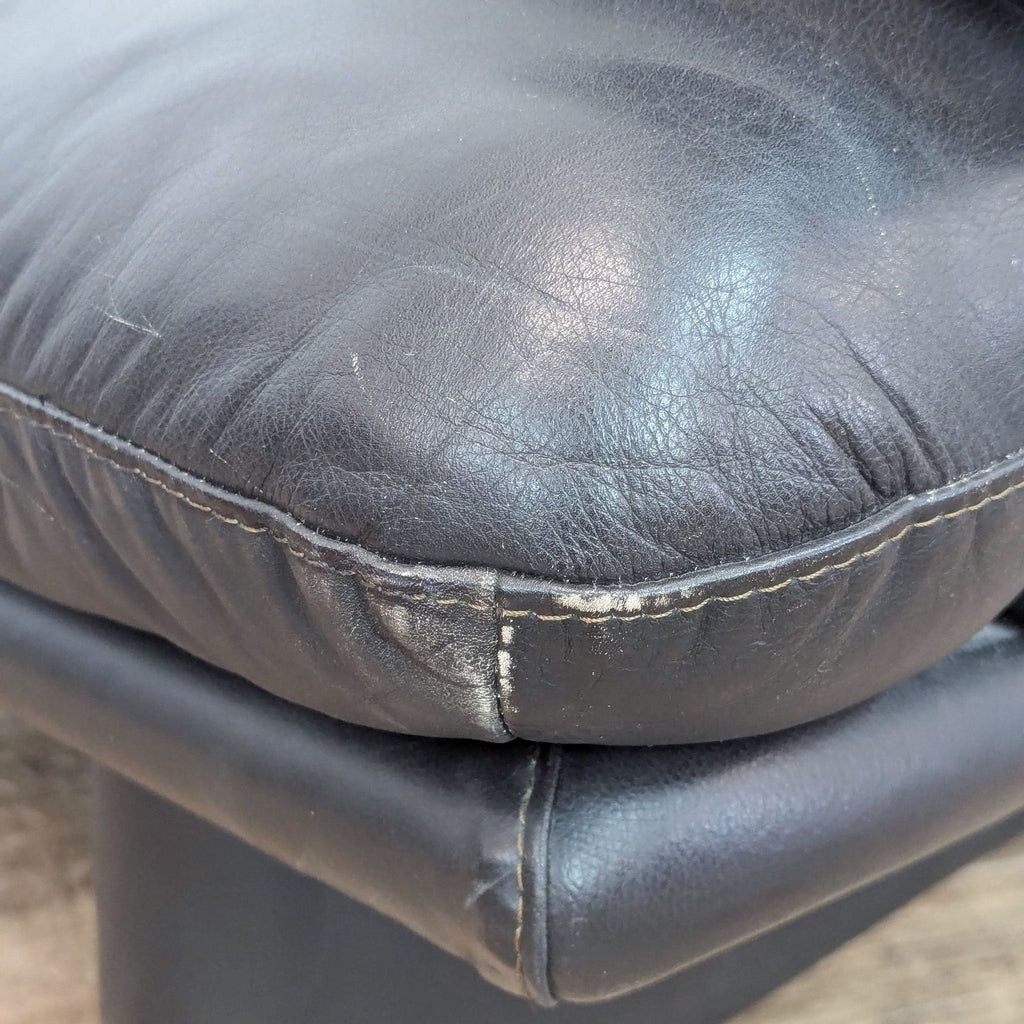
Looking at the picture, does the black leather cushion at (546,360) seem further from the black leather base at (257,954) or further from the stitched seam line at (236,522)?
the black leather base at (257,954)

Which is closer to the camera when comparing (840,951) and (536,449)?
(536,449)

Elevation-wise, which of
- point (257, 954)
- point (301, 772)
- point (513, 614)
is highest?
point (513, 614)

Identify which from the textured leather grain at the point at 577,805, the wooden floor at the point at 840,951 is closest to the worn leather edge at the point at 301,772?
the textured leather grain at the point at 577,805

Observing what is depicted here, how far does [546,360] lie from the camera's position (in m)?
0.31

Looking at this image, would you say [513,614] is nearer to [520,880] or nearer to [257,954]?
[520,880]

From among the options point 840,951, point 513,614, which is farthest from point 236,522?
point 840,951

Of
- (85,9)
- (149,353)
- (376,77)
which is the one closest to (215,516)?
(149,353)

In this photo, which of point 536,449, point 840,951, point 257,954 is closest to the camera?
point 536,449

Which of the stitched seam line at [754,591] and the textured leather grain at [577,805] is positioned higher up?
the stitched seam line at [754,591]

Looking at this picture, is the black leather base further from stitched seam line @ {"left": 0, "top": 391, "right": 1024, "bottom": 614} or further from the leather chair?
stitched seam line @ {"left": 0, "top": 391, "right": 1024, "bottom": 614}

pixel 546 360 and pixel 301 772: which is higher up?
pixel 546 360

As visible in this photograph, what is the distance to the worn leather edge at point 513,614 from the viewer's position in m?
0.31

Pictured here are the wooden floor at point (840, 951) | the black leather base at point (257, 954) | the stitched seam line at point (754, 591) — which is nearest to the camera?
the stitched seam line at point (754, 591)

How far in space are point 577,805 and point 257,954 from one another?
0.21 meters
